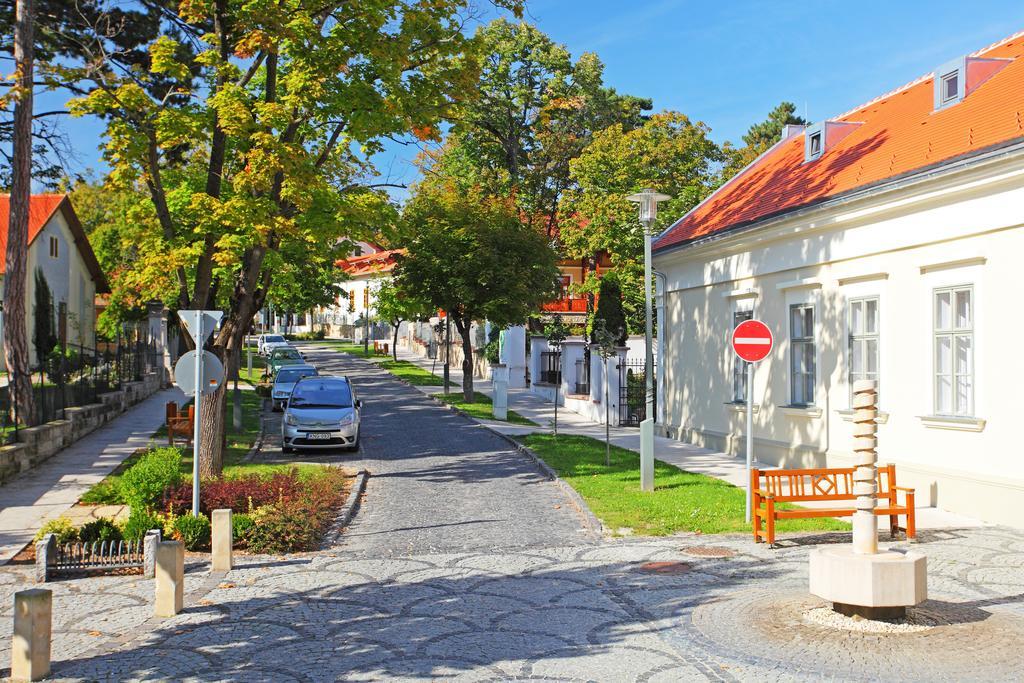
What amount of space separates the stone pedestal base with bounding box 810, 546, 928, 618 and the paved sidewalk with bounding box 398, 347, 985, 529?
5.05 meters

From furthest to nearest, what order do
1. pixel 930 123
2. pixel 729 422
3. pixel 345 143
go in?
pixel 729 422
pixel 345 143
pixel 930 123

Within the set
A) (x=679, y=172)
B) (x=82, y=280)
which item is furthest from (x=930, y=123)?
(x=82, y=280)

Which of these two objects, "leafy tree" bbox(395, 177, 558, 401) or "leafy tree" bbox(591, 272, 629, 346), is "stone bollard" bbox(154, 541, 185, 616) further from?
"leafy tree" bbox(395, 177, 558, 401)

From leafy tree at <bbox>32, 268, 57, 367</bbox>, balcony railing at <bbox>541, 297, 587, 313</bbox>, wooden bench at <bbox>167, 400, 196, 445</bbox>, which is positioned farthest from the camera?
balcony railing at <bbox>541, 297, 587, 313</bbox>

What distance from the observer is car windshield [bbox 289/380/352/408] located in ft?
73.9

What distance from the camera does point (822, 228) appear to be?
17.4 m

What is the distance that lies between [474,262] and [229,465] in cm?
1509

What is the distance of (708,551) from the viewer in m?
11.7

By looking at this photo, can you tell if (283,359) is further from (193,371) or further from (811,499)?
(811,499)

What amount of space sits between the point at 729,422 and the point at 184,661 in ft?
52.0

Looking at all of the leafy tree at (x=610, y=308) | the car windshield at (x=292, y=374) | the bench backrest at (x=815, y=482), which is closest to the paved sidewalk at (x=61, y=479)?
the car windshield at (x=292, y=374)

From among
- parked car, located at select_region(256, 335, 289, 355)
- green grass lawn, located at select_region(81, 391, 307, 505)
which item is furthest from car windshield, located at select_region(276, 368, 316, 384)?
parked car, located at select_region(256, 335, 289, 355)

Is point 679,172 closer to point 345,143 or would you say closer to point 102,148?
point 345,143

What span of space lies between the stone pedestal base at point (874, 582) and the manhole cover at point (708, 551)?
2.97 m
